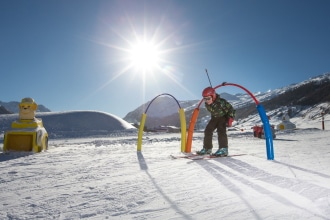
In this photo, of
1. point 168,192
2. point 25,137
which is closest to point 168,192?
point 168,192

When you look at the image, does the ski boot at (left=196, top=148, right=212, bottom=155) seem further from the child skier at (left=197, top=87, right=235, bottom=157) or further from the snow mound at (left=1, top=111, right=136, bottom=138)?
the snow mound at (left=1, top=111, right=136, bottom=138)

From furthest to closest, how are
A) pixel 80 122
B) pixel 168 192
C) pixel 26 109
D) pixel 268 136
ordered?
pixel 80 122 < pixel 26 109 < pixel 268 136 < pixel 168 192

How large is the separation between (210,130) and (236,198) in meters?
3.82

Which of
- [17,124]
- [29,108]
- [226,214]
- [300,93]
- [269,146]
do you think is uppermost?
[300,93]

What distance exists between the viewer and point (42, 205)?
249 centimetres

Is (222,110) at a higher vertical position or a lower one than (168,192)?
higher

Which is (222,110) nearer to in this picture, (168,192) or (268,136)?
(268,136)

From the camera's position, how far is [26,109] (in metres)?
7.88

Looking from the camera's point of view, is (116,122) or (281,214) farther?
(116,122)

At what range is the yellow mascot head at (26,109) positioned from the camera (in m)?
7.81

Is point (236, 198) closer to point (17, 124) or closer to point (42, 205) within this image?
point (42, 205)

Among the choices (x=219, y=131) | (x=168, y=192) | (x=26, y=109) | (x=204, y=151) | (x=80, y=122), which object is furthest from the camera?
(x=80, y=122)

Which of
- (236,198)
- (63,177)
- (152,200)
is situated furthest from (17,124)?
(236,198)

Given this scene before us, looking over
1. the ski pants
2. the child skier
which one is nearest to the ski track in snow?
the ski pants
